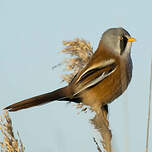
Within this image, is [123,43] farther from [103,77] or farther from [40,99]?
[40,99]

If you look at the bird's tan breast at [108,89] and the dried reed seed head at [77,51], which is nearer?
the dried reed seed head at [77,51]

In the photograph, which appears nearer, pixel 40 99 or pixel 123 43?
pixel 40 99

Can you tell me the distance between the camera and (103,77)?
293 cm

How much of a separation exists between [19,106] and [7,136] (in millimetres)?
698

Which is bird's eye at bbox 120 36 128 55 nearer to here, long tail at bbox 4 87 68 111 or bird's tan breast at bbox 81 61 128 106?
bird's tan breast at bbox 81 61 128 106

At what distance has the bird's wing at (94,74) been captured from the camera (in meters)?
2.78

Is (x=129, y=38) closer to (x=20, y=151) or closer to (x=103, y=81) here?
(x=103, y=81)

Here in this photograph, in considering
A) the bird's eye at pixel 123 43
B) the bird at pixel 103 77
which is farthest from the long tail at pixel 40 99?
the bird's eye at pixel 123 43

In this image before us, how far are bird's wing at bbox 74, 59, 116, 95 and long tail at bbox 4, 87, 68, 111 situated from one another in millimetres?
152

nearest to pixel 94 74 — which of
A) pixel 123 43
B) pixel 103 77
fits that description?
pixel 103 77

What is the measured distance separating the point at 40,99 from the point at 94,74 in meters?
0.52

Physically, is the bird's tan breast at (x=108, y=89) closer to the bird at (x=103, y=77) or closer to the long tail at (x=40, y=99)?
the bird at (x=103, y=77)

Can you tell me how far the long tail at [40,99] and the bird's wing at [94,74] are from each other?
15 centimetres

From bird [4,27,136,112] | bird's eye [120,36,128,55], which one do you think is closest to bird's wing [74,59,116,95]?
Result: bird [4,27,136,112]
